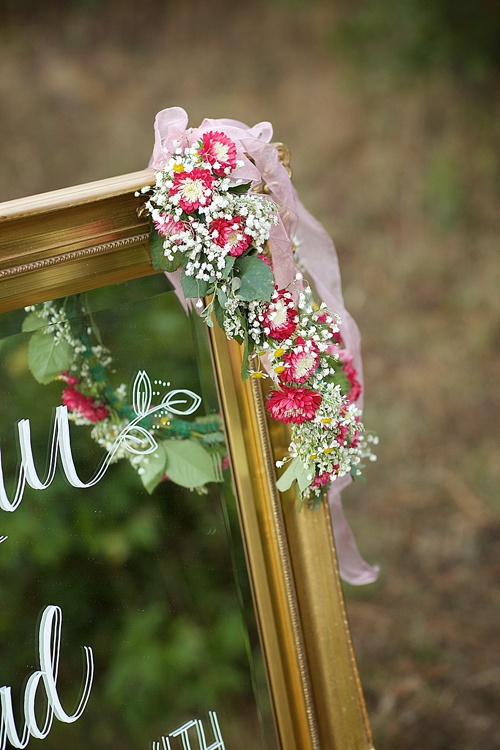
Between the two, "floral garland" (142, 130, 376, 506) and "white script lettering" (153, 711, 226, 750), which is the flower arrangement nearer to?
"floral garland" (142, 130, 376, 506)

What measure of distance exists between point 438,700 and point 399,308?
4.08 ft

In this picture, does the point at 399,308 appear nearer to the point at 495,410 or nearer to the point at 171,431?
the point at 495,410

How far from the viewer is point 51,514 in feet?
3.19

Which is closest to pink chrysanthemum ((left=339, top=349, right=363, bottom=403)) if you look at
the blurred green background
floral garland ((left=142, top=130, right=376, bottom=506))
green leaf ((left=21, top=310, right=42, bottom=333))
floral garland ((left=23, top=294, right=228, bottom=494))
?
floral garland ((left=142, top=130, right=376, bottom=506))

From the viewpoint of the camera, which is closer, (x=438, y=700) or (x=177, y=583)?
(x=177, y=583)

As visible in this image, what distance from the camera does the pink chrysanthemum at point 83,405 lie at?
0.99 metres

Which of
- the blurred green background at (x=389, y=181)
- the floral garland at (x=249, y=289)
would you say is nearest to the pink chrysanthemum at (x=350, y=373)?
the floral garland at (x=249, y=289)

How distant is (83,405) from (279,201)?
1.27ft

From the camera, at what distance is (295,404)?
991 millimetres

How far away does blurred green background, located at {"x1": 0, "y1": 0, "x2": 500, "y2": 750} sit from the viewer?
7.13ft

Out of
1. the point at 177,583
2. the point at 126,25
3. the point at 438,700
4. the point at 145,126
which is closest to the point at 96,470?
the point at 177,583

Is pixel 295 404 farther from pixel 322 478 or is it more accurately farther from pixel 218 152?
pixel 218 152

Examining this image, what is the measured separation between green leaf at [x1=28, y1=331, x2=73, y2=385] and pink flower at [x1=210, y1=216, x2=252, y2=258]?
0.79ft

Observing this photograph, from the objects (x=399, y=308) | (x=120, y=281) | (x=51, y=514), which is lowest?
(x=51, y=514)
